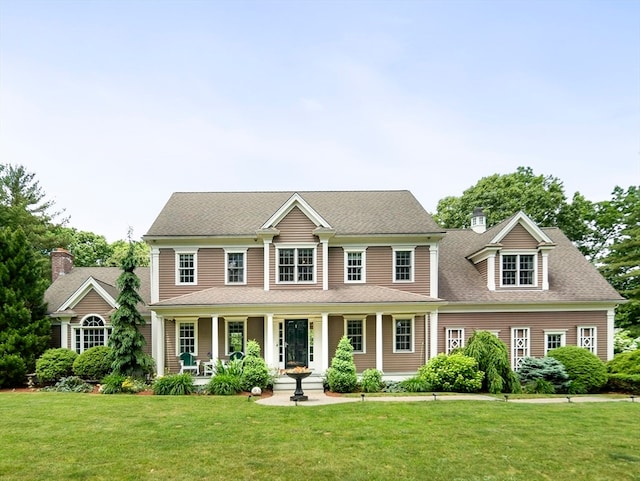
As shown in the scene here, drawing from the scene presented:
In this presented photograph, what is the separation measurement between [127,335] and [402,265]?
13.2m

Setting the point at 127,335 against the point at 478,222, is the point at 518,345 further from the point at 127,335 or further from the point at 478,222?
the point at 127,335

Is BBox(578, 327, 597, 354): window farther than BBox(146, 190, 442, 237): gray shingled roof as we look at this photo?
No

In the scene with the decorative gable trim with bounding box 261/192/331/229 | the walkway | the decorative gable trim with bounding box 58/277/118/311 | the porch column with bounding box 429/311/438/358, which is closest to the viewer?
the walkway

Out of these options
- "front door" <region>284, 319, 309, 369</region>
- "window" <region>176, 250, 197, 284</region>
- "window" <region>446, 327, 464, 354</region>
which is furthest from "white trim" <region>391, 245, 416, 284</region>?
"window" <region>176, 250, 197, 284</region>

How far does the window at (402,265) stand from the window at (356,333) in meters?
2.87

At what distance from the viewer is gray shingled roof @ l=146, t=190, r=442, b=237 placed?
68.3ft

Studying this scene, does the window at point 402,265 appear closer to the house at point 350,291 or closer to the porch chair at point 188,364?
the house at point 350,291

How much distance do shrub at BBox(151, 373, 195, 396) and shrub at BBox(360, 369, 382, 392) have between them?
22.6 ft

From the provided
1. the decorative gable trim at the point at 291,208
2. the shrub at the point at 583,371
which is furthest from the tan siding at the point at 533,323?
the decorative gable trim at the point at 291,208

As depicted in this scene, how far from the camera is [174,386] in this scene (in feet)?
53.5

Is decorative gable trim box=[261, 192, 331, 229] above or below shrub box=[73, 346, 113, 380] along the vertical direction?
above

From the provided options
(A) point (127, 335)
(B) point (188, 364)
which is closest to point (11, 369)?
(A) point (127, 335)

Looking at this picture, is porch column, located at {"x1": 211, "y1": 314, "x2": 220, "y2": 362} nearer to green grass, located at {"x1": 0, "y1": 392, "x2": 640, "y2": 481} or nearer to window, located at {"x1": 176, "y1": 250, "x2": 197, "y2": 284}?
window, located at {"x1": 176, "y1": 250, "x2": 197, "y2": 284}

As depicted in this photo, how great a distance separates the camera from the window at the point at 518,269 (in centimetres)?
2103
